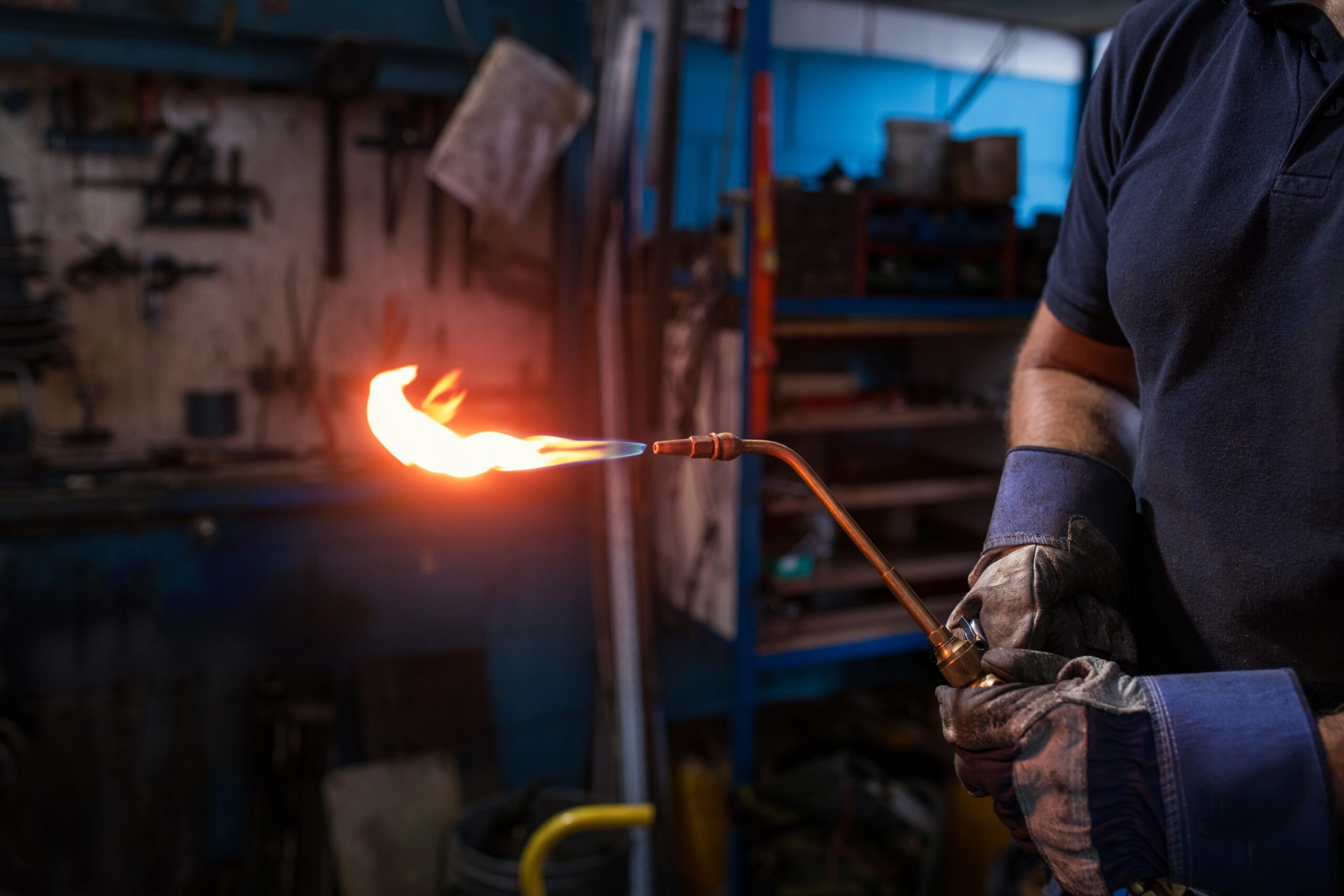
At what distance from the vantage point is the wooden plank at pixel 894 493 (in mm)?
2877

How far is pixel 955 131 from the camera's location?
→ 13.2 ft

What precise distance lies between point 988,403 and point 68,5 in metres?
3.18

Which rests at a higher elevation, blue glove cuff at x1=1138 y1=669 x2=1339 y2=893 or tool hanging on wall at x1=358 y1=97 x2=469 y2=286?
tool hanging on wall at x1=358 y1=97 x2=469 y2=286

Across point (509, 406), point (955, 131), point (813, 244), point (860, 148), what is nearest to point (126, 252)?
point (509, 406)

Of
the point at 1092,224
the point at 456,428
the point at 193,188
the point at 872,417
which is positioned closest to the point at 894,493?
the point at 872,417

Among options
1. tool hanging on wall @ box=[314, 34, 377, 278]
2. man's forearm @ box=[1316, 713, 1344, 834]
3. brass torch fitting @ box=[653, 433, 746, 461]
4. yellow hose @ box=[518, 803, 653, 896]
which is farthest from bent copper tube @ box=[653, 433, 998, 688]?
tool hanging on wall @ box=[314, 34, 377, 278]

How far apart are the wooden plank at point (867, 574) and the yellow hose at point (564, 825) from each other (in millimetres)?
870

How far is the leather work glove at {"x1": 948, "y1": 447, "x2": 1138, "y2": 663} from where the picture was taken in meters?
0.97

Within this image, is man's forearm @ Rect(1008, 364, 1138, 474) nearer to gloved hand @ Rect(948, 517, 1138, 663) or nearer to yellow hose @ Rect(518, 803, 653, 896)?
gloved hand @ Rect(948, 517, 1138, 663)

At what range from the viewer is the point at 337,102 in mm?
3070

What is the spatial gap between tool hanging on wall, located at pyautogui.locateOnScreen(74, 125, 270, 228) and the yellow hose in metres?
2.16

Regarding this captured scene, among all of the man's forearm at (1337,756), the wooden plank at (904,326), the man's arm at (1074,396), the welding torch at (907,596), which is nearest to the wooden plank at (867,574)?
the wooden plank at (904,326)

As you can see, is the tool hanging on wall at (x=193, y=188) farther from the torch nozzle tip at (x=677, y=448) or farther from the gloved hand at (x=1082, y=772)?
the gloved hand at (x=1082, y=772)

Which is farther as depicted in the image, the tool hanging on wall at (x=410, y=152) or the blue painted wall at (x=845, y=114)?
the blue painted wall at (x=845, y=114)
